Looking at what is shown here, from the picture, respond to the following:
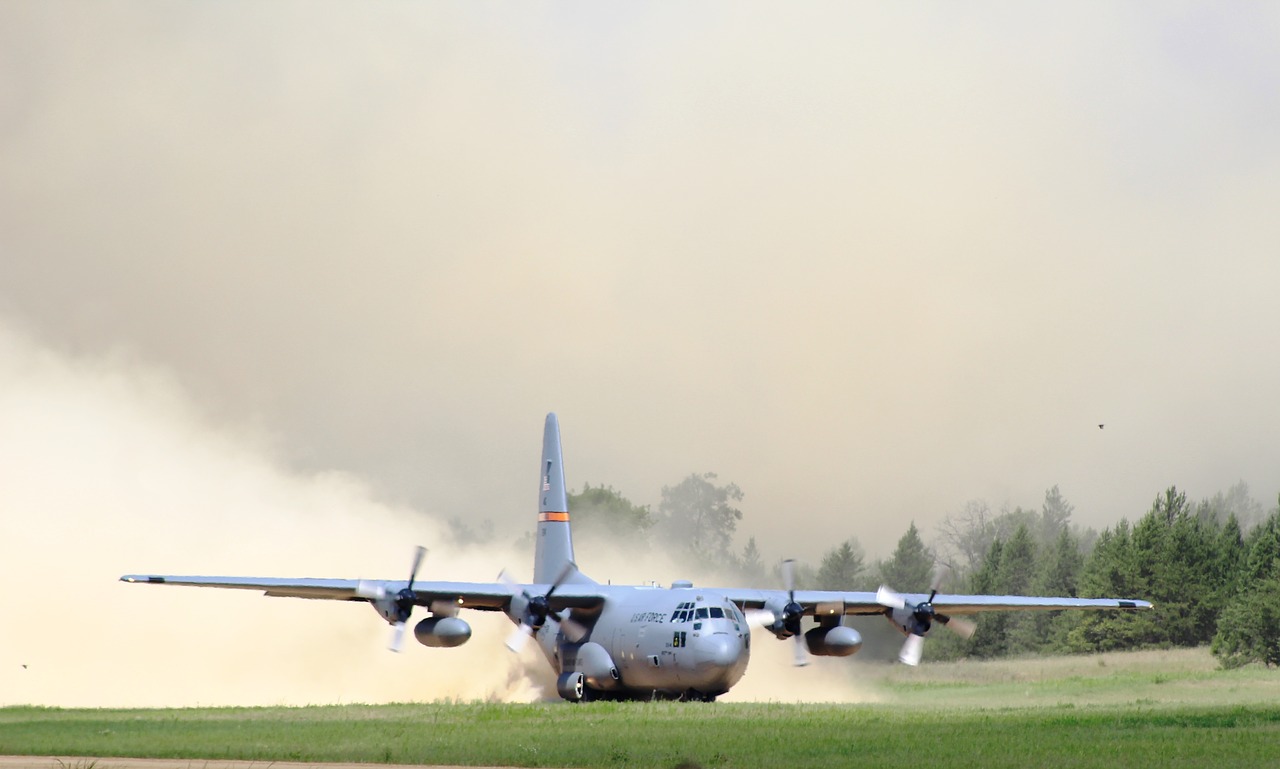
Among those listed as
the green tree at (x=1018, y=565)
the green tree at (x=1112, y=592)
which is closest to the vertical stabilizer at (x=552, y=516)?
the green tree at (x=1112, y=592)

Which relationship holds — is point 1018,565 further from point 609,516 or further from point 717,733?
point 717,733

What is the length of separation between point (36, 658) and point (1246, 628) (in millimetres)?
51921

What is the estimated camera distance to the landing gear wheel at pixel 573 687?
46188 millimetres

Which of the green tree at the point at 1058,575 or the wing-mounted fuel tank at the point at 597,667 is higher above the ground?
the green tree at the point at 1058,575

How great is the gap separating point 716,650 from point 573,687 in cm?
716

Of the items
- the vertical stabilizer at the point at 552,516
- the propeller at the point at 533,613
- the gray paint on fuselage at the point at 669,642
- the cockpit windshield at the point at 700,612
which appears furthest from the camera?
the vertical stabilizer at the point at 552,516

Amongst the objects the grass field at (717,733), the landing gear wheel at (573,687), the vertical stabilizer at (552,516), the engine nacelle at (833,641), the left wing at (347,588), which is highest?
the vertical stabilizer at (552,516)

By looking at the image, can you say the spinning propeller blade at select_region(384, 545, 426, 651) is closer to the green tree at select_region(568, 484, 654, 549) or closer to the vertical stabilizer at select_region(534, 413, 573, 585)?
the vertical stabilizer at select_region(534, 413, 573, 585)

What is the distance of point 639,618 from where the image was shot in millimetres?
43750

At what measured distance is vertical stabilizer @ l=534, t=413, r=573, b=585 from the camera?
55.9 metres

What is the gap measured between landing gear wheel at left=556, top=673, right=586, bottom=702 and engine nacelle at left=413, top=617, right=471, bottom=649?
4516mm

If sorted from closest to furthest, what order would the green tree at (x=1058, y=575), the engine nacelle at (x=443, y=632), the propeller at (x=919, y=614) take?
the engine nacelle at (x=443, y=632), the propeller at (x=919, y=614), the green tree at (x=1058, y=575)

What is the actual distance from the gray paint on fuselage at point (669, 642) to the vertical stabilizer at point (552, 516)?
30.3 feet

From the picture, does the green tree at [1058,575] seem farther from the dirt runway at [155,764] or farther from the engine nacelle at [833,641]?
the dirt runway at [155,764]
